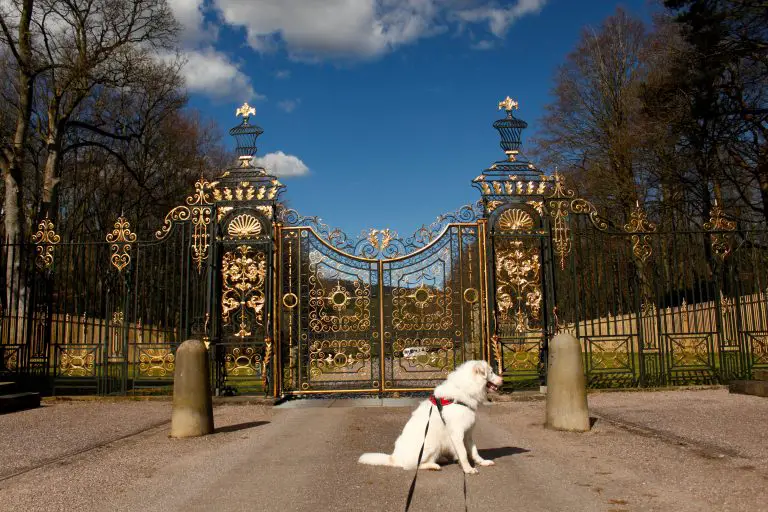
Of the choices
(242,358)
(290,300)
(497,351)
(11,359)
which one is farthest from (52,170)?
(497,351)

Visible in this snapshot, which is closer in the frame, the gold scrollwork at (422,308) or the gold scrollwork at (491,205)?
the gold scrollwork at (422,308)

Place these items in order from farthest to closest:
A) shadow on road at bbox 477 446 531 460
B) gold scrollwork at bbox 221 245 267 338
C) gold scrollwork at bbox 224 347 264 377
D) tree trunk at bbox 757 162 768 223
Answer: tree trunk at bbox 757 162 768 223, gold scrollwork at bbox 221 245 267 338, gold scrollwork at bbox 224 347 264 377, shadow on road at bbox 477 446 531 460

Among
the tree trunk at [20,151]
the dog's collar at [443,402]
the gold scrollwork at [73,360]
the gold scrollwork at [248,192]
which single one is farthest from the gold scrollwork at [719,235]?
the tree trunk at [20,151]

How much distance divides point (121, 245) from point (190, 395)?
629 cm

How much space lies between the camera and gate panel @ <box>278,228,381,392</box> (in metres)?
13.9

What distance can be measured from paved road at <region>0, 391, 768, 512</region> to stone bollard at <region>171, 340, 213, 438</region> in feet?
0.94

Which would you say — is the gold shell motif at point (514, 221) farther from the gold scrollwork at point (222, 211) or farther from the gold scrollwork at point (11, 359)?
the gold scrollwork at point (11, 359)

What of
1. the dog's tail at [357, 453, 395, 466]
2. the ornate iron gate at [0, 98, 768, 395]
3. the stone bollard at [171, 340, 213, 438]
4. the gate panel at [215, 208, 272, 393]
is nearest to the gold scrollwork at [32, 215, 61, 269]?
the ornate iron gate at [0, 98, 768, 395]

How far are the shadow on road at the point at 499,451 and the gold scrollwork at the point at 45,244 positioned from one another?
11.1 meters

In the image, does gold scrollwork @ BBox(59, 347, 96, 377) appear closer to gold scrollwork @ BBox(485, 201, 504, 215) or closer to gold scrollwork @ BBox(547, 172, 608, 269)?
gold scrollwork @ BBox(485, 201, 504, 215)

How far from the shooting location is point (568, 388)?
921 centimetres

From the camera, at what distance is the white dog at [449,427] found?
6512 millimetres

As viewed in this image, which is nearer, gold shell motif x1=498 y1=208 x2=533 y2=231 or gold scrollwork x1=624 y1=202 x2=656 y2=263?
gold shell motif x1=498 y1=208 x2=533 y2=231

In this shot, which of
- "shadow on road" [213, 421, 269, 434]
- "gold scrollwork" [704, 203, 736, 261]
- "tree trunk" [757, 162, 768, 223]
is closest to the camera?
"shadow on road" [213, 421, 269, 434]
